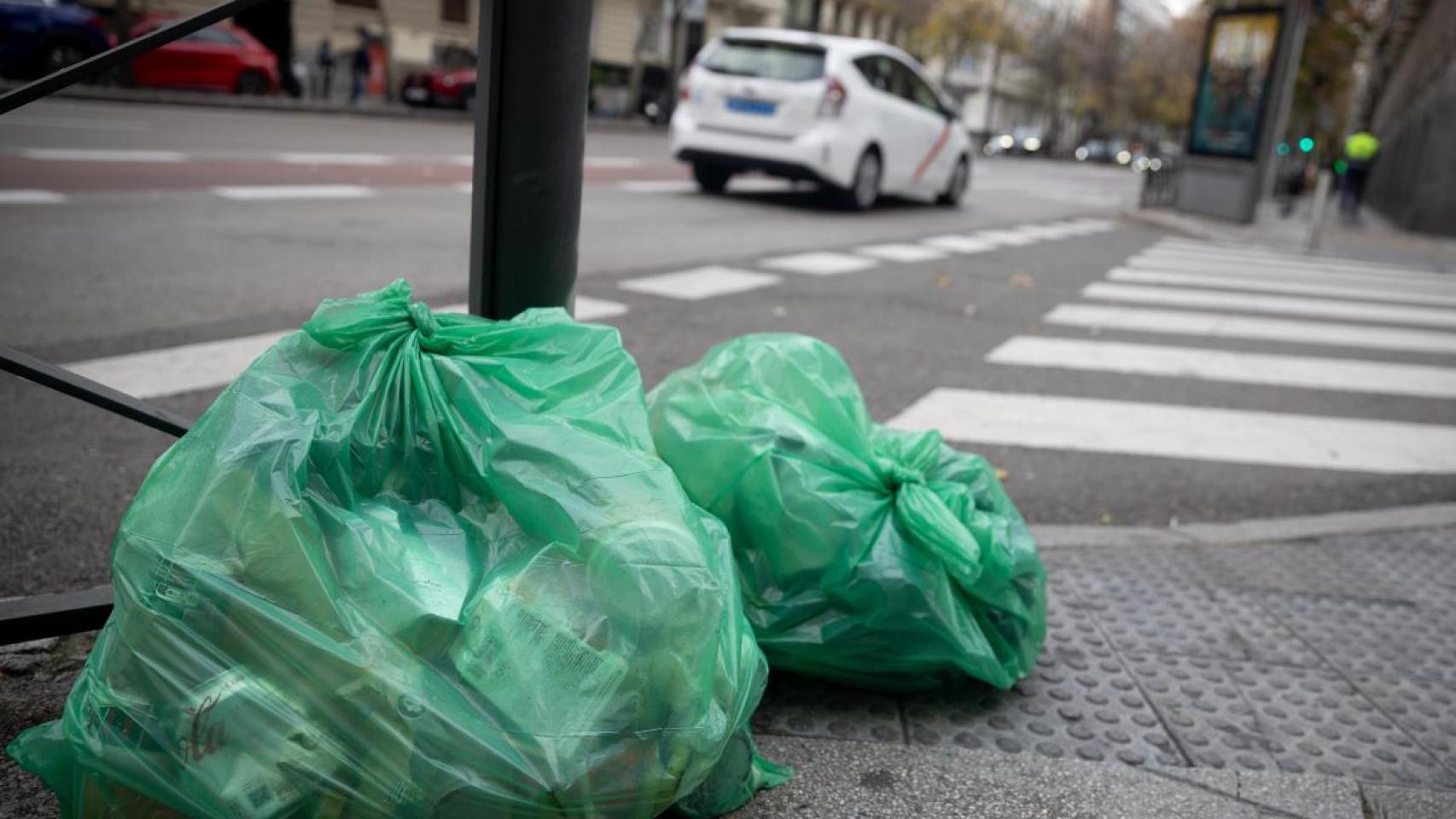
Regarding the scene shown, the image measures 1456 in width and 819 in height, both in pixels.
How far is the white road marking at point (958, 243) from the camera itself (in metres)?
9.70

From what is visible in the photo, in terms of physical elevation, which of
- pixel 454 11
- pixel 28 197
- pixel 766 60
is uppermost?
pixel 454 11

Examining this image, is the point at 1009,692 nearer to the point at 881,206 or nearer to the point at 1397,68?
the point at 881,206

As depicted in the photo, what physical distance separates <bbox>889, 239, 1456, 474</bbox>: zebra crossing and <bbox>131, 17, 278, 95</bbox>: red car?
15.9m

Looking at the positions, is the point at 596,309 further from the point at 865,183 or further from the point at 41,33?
the point at 41,33

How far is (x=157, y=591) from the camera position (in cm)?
136

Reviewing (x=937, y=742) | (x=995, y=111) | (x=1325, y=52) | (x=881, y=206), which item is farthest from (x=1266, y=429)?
(x=995, y=111)

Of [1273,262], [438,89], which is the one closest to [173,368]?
[1273,262]

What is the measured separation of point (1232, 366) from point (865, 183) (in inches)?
259

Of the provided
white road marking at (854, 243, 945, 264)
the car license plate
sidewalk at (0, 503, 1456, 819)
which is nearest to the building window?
the car license plate

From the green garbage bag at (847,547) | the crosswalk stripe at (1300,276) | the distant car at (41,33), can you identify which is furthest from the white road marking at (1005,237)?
the distant car at (41,33)

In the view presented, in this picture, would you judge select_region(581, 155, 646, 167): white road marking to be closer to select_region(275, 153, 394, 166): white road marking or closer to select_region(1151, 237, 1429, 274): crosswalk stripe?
select_region(275, 153, 394, 166): white road marking

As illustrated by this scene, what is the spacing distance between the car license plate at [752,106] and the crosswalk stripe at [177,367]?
22.8ft

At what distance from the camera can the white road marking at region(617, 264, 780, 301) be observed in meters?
6.31

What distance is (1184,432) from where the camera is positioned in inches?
174
